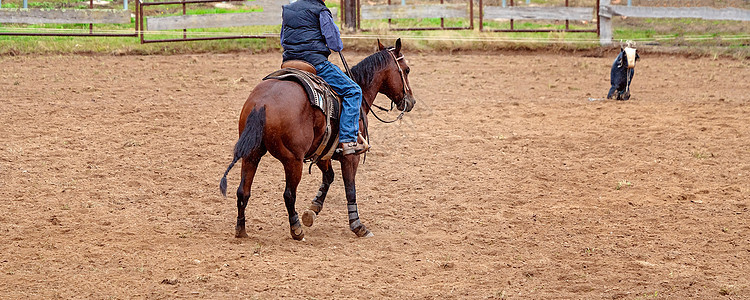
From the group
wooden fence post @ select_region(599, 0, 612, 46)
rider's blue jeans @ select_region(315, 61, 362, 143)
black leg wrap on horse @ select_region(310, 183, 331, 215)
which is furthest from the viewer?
wooden fence post @ select_region(599, 0, 612, 46)

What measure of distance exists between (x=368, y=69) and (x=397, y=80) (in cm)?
34

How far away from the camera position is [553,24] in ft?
64.6

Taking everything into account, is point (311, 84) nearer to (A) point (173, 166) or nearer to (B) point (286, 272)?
(B) point (286, 272)

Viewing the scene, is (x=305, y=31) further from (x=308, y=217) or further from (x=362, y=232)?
(x=362, y=232)

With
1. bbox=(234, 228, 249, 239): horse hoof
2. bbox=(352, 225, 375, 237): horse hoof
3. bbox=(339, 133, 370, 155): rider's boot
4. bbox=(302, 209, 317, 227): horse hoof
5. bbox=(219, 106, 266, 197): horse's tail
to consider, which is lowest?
bbox=(352, 225, 375, 237): horse hoof

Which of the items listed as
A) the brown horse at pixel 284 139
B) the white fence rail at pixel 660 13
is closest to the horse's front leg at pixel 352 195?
the brown horse at pixel 284 139

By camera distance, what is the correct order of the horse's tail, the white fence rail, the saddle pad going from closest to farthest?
the horse's tail → the saddle pad → the white fence rail

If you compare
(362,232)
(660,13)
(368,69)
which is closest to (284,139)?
(362,232)

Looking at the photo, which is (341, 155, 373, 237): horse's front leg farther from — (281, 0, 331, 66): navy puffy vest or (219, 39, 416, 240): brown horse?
(281, 0, 331, 66): navy puffy vest

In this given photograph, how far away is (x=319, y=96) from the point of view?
690 cm

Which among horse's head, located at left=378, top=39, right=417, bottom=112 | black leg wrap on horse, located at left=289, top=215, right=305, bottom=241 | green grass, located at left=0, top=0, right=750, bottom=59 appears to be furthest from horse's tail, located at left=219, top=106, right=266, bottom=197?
green grass, located at left=0, top=0, right=750, bottom=59

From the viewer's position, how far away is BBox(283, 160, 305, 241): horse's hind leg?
22.1ft

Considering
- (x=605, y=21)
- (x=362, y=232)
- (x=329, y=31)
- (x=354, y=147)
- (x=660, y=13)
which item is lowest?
(x=362, y=232)

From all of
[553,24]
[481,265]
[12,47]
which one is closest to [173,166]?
[481,265]
